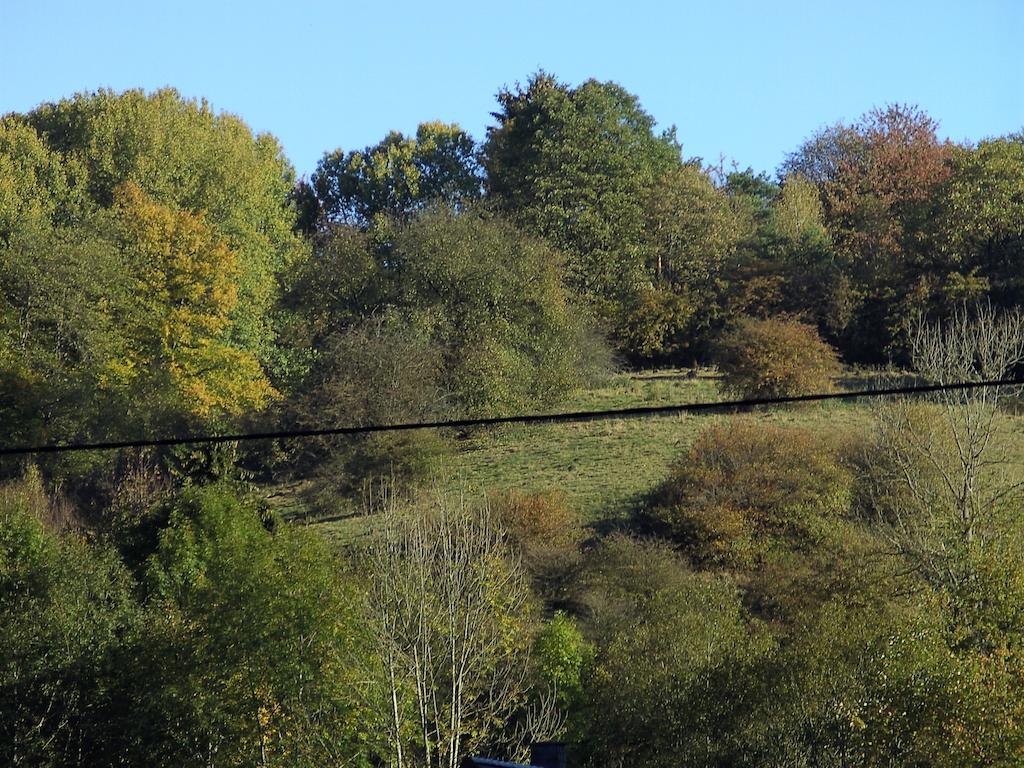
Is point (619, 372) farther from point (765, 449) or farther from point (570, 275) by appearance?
point (765, 449)

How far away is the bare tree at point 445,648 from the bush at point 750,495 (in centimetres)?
998

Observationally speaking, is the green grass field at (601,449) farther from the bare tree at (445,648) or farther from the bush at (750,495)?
the bare tree at (445,648)

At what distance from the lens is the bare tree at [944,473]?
3250 centimetres

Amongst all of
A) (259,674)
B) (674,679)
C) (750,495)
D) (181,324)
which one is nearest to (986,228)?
(750,495)

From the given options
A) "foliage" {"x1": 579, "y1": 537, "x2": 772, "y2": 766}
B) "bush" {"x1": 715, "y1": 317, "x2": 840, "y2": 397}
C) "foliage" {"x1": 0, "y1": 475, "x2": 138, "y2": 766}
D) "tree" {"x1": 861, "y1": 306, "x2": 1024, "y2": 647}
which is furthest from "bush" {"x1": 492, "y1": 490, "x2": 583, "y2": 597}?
"bush" {"x1": 715, "y1": 317, "x2": 840, "y2": 397}

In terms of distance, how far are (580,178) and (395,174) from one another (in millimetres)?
19588

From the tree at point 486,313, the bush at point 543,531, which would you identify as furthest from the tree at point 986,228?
the bush at point 543,531

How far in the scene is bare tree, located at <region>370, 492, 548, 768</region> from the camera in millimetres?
25250

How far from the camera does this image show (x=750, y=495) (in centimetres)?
3941

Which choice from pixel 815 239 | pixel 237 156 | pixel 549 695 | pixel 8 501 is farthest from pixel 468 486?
pixel 237 156

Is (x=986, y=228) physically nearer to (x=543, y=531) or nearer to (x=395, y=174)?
(x=543, y=531)

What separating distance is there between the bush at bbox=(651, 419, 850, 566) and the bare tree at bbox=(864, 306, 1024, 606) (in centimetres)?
133

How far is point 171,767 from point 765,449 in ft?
63.4

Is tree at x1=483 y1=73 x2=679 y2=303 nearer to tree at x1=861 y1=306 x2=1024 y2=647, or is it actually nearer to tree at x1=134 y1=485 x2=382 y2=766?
tree at x1=861 y1=306 x2=1024 y2=647
